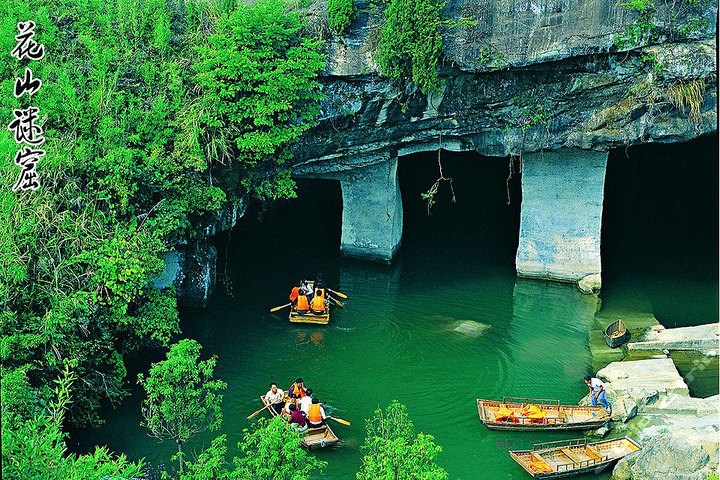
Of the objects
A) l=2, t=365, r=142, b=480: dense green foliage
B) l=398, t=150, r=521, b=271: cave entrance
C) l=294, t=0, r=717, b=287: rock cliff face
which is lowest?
l=2, t=365, r=142, b=480: dense green foliage

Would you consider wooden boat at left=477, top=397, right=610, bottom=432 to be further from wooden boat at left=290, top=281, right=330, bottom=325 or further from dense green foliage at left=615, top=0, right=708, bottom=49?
dense green foliage at left=615, top=0, right=708, bottom=49

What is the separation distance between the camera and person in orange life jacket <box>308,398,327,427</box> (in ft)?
42.4

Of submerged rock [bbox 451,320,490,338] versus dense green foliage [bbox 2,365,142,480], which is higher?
dense green foliage [bbox 2,365,142,480]

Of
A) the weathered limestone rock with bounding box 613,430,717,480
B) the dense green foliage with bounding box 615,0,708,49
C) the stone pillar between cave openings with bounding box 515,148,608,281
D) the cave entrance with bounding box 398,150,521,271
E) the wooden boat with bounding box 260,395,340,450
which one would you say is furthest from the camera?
the cave entrance with bounding box 398,150,521,271

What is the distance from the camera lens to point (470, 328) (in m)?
17.1

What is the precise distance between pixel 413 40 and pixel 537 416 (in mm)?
7589

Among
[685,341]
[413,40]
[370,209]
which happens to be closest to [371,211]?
[370,209]

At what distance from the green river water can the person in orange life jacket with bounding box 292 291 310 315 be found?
348 mm

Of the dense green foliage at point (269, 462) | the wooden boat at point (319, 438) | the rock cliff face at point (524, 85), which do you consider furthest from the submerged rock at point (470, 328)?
the dense green foliage at point (269, 462)

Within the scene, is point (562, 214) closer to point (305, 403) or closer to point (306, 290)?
point (306, 290)

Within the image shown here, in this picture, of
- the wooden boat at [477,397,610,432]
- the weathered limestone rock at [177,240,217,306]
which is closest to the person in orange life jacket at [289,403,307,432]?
the wooden boat at [477,397,610,432]

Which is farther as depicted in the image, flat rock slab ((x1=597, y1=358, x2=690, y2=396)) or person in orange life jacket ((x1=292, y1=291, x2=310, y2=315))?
person in orange life jacket ((x1=292, y1=291, x2=310, y2=315))

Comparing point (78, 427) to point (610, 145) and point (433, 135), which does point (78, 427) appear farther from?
point (610, 145)

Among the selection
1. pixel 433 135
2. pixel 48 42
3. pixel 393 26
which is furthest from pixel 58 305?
pixel 433 135
